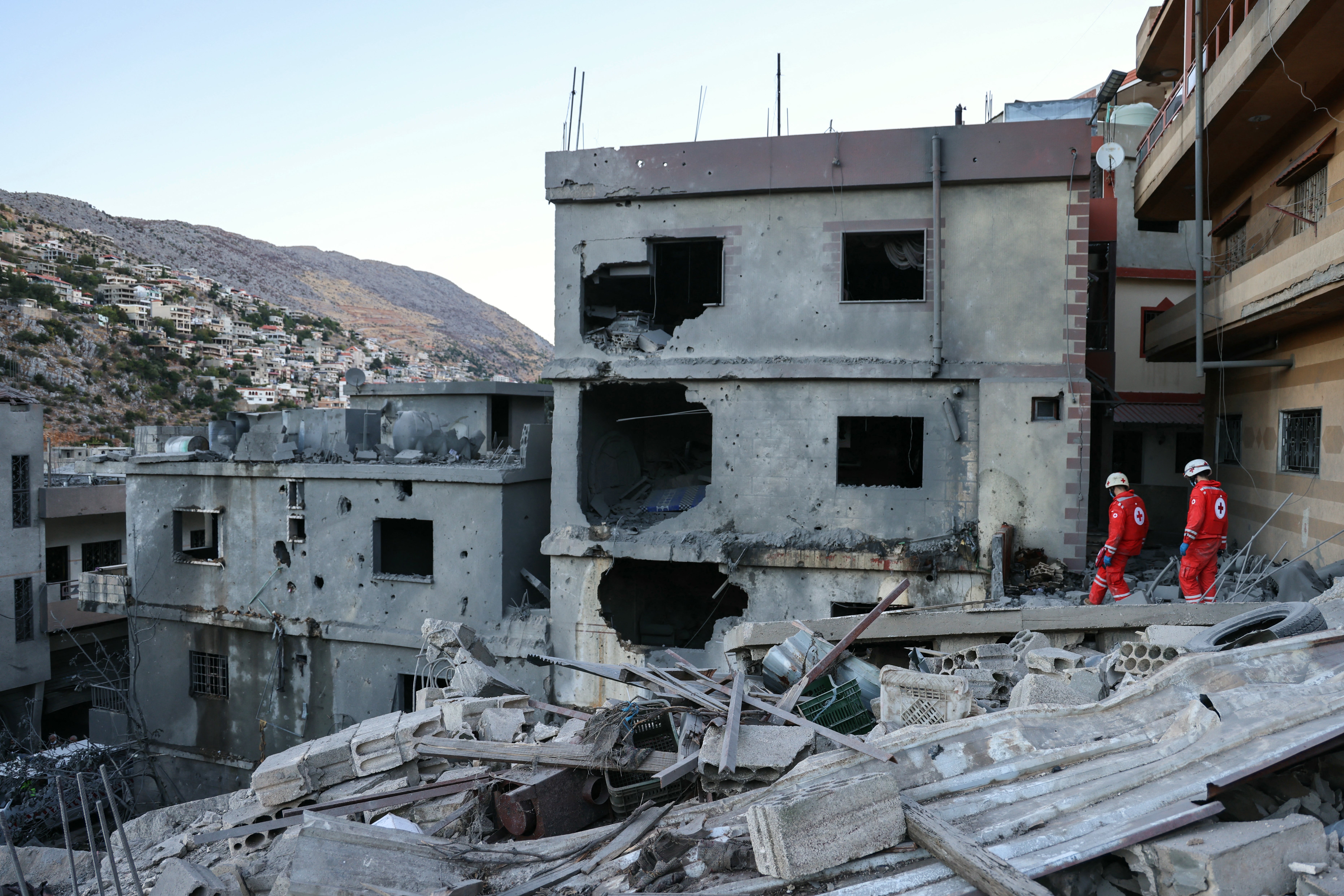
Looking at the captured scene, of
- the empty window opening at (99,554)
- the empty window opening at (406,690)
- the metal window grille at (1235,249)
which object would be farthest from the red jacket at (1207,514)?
the empty window opening at (99,554)

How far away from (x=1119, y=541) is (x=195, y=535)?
949 inches

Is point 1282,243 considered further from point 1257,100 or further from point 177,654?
point 177,654

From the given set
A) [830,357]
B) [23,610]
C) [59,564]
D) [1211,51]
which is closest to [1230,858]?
[830,357]

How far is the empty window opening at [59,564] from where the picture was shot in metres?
23.3

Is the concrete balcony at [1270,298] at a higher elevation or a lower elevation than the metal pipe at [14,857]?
higher

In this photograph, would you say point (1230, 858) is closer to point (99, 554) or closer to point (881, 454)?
point (881, 454)

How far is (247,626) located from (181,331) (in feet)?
167

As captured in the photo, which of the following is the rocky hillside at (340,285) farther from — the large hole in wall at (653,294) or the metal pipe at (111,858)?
the metal pipe at (111,858)

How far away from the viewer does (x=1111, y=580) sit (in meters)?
9.03

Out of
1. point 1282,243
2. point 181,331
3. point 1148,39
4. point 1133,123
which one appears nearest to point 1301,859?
point 1282,243

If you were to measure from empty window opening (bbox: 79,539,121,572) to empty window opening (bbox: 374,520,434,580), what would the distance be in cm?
1241

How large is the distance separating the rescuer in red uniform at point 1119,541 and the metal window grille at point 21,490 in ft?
81.6

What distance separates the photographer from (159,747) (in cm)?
1702

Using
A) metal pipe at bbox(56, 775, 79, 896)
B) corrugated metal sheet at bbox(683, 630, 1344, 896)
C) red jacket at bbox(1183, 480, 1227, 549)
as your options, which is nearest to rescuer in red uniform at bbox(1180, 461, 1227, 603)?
red jacket at bbox(1183, 480, 1227, 549)
